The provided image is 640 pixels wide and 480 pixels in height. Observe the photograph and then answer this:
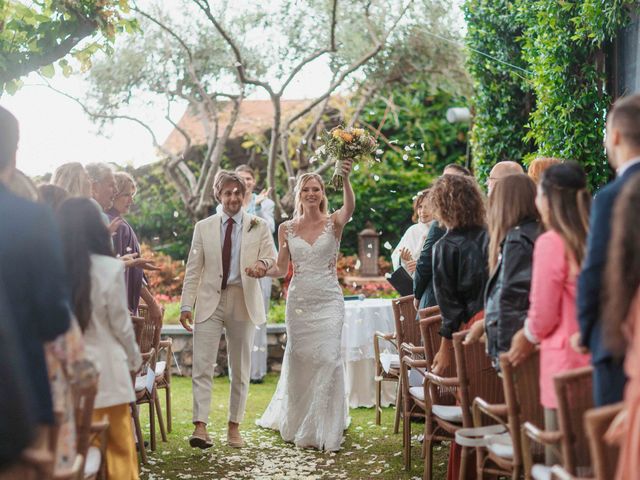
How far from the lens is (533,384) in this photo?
3.80 m

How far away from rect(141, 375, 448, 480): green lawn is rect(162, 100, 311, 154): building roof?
8.81 meters

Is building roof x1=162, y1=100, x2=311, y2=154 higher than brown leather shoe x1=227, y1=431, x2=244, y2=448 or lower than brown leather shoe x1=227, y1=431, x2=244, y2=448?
higher

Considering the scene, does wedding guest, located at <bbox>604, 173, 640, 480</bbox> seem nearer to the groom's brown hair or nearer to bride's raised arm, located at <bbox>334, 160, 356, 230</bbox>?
bride's raised arm, located at <bbox>334, 160, 356, 230</bbox>

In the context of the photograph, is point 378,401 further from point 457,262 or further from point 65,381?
point 65,381

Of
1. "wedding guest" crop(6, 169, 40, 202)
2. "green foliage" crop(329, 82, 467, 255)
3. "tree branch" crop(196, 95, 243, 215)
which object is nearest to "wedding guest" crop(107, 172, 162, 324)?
"wedding guest" crop(6, 169, 40, 202)

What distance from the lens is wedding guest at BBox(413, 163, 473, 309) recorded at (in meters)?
5.88

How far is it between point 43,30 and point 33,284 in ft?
10.5

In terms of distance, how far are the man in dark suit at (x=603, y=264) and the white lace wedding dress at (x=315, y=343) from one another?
3.91m

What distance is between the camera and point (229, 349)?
6949mm

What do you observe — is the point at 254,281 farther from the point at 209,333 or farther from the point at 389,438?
the point at 389,438

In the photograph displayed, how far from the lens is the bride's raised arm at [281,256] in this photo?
6.99m

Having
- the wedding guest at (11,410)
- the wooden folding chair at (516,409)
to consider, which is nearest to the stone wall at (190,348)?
the wooden folding chair at (516,409)

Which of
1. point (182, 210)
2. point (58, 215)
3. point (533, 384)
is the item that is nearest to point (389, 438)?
point (533, 384)

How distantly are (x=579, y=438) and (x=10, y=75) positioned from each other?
4.00 meters
